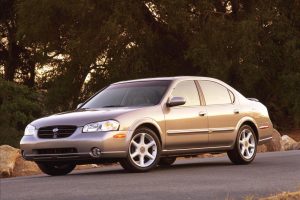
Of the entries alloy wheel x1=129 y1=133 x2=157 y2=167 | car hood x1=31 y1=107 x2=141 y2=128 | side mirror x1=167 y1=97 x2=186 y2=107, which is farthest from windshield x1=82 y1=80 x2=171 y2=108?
alloy wheel x1=129 y1=133 x2=157 y2=167

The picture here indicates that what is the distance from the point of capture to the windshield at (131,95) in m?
13.3

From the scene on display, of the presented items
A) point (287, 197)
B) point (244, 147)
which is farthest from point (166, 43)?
point (287, 197)

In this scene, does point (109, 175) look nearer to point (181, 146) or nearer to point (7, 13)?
point (181, 146)

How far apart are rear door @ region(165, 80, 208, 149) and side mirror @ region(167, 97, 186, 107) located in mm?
91

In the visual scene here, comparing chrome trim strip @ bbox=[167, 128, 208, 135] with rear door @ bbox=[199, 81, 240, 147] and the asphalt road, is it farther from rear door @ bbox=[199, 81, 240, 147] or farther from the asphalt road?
the asphalt road

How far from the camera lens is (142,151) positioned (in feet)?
41.0

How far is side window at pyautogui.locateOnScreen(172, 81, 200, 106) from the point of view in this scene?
1373cm

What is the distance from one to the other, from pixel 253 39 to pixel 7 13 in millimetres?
17287

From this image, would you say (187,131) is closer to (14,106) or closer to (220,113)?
(220,113)

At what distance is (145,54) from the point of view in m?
33.2

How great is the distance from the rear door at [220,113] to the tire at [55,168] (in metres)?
2.41

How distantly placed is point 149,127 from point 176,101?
647 millimetres

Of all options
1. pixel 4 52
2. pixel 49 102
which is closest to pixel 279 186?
pixel 49 102

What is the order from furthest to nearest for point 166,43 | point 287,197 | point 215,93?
point 166,43 → point 215,93 → point 287,197
